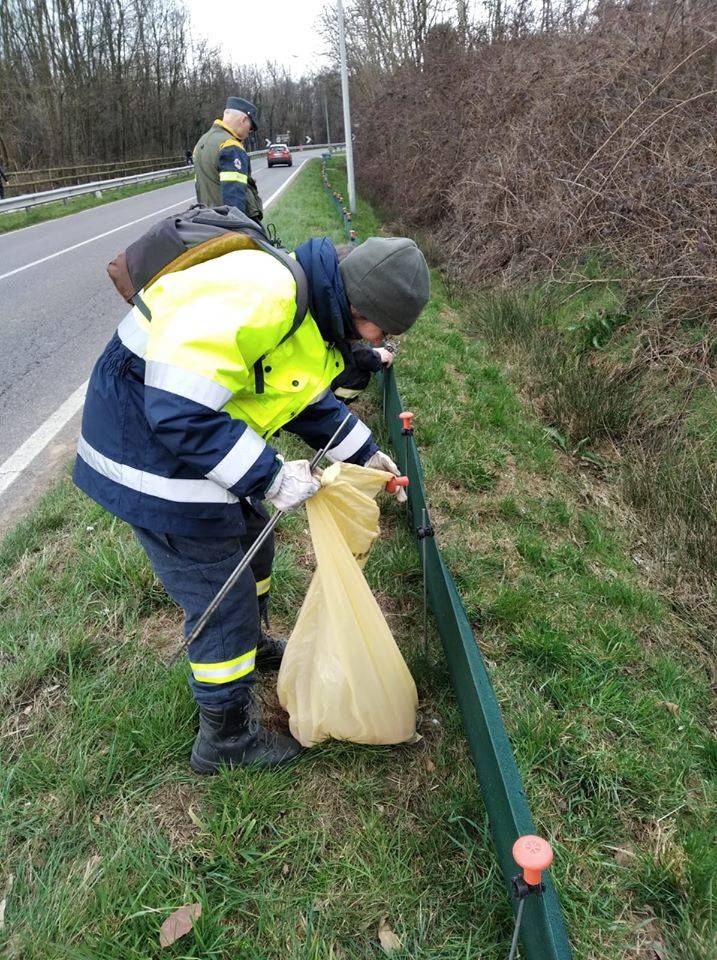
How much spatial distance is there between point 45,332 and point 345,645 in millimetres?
5716

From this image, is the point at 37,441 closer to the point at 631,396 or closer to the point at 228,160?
the point at 228,160

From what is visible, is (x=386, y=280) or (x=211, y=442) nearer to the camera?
(x=211, y=442)

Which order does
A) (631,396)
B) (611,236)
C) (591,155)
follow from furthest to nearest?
(591,155)
(611,236)
(631,396)

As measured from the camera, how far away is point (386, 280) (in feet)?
5.75

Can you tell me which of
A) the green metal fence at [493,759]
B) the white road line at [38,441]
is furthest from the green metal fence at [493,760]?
the white road line at [38,441]

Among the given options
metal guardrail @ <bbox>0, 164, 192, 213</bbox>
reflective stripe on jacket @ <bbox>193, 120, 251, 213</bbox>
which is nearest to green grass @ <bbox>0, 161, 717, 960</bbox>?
reflective stripe on jacket @ <bbox>193, 120, 251, 213</bbox>

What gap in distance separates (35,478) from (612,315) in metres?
4.36

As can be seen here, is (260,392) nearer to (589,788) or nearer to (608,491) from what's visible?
(589,788)

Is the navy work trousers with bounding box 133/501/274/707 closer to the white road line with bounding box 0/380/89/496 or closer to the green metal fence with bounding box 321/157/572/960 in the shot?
the green metal fence with bounding box 321/157/572/960

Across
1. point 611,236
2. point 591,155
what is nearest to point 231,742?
point 611,236

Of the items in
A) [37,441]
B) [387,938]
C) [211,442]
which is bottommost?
[387,938]

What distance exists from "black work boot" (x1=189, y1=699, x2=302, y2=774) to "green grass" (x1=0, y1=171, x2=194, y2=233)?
1531 centimetres

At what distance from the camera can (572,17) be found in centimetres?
776

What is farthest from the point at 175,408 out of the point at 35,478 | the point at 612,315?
the point at 612,315
